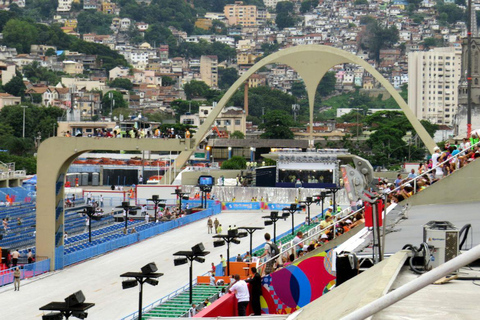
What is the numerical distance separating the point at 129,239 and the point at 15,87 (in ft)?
418

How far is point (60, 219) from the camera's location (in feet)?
100

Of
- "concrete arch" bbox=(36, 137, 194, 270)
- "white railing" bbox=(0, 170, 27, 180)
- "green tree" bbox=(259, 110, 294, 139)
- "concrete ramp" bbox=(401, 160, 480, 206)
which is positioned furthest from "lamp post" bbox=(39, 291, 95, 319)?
"green tree" bbox=(259, 110, 294, 139)

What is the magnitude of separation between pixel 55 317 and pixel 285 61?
179 ft

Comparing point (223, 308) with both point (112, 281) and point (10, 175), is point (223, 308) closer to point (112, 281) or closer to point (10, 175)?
point (112, 281)

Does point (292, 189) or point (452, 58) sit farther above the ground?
point (452, 58)

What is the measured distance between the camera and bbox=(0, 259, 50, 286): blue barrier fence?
88.2ft

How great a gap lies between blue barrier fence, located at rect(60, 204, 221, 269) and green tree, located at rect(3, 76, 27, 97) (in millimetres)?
115195

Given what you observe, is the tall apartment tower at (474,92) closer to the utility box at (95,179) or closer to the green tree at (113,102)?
the utility box at (95,179)

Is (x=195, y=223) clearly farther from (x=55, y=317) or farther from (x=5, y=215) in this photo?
(x=55, y=317)

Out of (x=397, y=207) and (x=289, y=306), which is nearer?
(x=289, y=306)

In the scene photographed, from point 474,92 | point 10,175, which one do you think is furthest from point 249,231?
point 474,92

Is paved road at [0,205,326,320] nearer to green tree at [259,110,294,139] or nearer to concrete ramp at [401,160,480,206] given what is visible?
concrete ramp at [401,160,480,206]

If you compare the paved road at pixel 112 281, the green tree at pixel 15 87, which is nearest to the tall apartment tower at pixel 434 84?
the green tree at pixel 15 87

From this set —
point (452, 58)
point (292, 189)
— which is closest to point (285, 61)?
point (292, 189)
